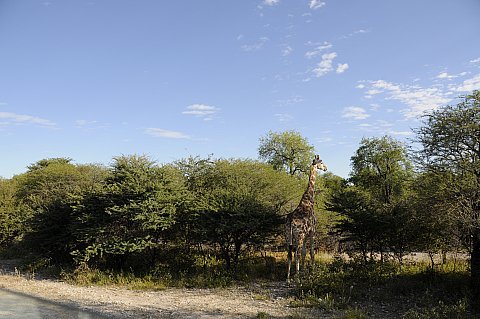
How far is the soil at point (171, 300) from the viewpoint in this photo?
10.2 metres

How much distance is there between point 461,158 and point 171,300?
9780mm

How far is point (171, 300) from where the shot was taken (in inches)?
464

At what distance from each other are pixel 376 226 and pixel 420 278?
2.27 meters

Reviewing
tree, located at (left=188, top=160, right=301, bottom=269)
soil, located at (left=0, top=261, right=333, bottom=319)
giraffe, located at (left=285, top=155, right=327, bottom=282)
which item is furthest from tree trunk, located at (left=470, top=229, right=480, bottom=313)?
tree, located at (left=188, top=160, right=301, bottom=269)

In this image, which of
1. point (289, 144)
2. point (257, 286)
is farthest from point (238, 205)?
point (289, 144)

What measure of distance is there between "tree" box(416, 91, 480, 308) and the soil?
4617 mm

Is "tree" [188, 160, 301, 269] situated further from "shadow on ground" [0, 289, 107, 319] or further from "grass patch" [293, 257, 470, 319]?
"shadow on ground" [0, 289, 107, 319]

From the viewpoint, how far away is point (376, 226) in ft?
45.5

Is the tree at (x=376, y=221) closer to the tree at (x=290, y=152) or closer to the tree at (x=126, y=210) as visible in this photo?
the tree at (x=126, y=210)

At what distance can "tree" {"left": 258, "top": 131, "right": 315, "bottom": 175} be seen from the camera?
1599 inches

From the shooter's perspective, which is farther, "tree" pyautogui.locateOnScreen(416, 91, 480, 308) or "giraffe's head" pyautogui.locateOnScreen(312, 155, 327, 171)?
"giraffe's head" pyautogui.locateOnScreen(312, 155, 327, 171)

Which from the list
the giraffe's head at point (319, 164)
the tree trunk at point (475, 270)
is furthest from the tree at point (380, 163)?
the tree trunk at point (475, 270)

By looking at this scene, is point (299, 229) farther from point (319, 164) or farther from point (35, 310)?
point (35, 310)

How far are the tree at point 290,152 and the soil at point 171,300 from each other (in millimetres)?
27249
